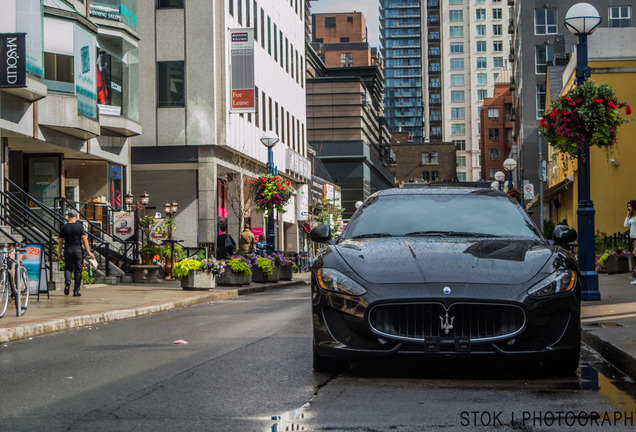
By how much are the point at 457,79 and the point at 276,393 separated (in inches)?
6825

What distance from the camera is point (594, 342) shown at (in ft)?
28.7

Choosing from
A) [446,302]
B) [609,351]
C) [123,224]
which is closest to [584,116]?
[609,351]

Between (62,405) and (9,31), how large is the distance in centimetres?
1891

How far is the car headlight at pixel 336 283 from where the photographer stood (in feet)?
21.1

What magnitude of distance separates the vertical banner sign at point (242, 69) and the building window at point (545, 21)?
37098mm

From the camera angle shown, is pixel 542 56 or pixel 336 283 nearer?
pixel 336 283

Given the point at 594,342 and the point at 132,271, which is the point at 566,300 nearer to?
the point at 594,342

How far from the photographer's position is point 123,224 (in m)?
30.7

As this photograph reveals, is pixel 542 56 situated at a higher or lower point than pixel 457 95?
lower

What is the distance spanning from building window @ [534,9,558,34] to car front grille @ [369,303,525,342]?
221ft

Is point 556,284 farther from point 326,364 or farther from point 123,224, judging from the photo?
point 123,224

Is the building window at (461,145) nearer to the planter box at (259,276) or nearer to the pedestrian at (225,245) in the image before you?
the pedestrian at (225,245)

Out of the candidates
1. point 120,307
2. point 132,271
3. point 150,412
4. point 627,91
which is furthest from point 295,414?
point 627,91

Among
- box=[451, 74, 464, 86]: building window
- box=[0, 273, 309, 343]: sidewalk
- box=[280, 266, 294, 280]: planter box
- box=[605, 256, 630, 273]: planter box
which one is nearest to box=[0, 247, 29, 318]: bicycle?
box=[0, 273, 309, 343]: sidewalk
